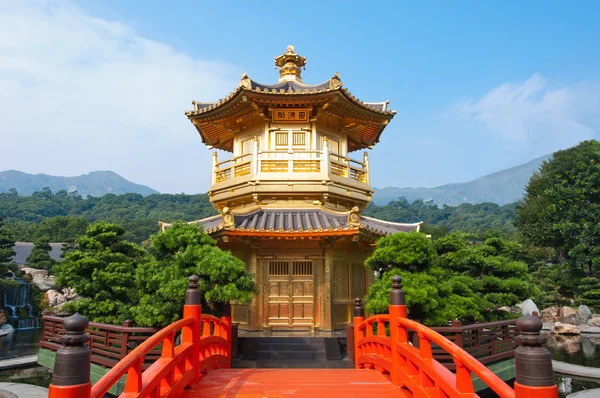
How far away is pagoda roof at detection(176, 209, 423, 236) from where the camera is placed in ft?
38.0

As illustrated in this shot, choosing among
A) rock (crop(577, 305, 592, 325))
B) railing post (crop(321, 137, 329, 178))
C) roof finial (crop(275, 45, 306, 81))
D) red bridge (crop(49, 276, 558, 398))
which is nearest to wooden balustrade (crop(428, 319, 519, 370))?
red bridge (crop(49, 276, 558, 398))

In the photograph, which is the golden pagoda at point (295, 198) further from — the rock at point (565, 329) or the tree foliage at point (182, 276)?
the rock at point (565, 329)

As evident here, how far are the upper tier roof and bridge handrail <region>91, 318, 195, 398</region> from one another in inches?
339

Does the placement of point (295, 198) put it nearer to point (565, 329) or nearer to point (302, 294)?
point (302, 294)

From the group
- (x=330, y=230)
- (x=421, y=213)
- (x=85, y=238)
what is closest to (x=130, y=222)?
(x=85, y=238)

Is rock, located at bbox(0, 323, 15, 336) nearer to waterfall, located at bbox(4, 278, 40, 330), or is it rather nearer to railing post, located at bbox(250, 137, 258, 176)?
waterfall, located at bbox(4, 278, 40, 330)

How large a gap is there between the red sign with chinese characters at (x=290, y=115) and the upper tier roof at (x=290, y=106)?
0.19 meters

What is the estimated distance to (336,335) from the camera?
39.7ft

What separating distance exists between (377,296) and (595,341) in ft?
68.2

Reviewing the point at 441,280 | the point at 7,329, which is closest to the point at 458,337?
the point at 441,280

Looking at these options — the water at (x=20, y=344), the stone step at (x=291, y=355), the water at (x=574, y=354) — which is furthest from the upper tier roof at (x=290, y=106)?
the water at (x=20, y=344)

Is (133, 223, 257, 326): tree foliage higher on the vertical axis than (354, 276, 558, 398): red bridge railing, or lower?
higher

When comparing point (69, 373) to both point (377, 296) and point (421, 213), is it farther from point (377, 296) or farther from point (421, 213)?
point (421, 213)

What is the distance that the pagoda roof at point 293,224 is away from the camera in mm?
11570
